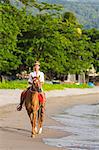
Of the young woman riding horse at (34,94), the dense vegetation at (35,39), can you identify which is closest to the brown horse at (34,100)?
the young woman riding horse at (34,94)

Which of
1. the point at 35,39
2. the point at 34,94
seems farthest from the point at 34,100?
the point at 35,39

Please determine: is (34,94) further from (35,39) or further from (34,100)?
(35,39)

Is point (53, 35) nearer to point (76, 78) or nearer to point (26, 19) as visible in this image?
point (26, 19)

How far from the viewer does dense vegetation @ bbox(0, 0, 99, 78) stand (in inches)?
1875

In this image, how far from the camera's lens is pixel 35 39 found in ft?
178

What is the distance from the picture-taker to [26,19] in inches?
2122

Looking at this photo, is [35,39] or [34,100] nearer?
[34,100]

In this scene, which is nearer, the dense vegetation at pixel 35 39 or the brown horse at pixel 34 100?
the brown horse at pixel 34 100

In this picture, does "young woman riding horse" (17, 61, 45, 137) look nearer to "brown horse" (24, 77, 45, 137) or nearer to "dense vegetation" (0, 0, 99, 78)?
"brown horse" (24, 77, 45, 137)

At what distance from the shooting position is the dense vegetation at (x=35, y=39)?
156ft

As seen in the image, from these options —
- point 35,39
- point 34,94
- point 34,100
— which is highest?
point 34,94

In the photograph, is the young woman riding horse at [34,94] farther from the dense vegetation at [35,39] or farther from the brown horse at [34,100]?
the dense vegetation at [35,39]

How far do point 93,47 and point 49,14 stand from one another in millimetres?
22339

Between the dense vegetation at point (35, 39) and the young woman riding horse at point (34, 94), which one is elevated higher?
the young woman riding horse at point (34, 94)
